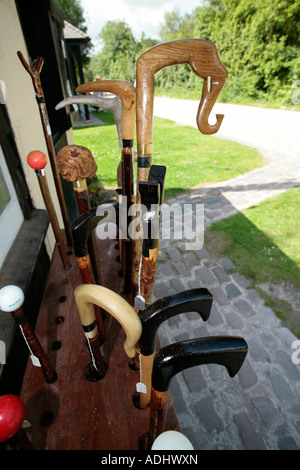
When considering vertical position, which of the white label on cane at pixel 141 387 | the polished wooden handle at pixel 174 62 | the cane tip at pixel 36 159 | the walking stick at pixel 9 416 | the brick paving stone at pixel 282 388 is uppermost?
the polished wooden handle at pixel 174 62

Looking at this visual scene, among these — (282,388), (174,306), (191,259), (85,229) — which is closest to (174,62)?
(85,229)

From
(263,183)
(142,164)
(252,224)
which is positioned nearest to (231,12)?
(263,183)

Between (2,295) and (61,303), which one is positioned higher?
(2,295)

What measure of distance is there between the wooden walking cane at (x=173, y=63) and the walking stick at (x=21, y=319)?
374 mm

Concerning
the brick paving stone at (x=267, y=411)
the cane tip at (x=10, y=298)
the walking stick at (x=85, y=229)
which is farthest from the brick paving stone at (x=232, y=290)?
the cane tip at (x=10, y=298)

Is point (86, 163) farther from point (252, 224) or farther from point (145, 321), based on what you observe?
point (252, 224)

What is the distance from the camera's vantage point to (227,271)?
2850mm

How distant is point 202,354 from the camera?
498 mm

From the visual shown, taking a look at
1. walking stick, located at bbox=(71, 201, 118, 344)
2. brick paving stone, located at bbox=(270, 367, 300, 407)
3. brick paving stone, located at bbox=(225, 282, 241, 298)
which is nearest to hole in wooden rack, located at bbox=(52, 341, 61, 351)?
walking stick, located at bbox=(71, 201, 118, 344)

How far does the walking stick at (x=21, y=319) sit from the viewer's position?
0.54 m

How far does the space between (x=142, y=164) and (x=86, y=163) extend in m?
0.16

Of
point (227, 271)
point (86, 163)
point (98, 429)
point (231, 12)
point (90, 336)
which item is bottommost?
point (227, 271)

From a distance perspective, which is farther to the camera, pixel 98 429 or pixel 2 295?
pixel 98 429

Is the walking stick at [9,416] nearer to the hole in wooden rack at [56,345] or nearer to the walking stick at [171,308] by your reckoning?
the walking stick at [171,308]
